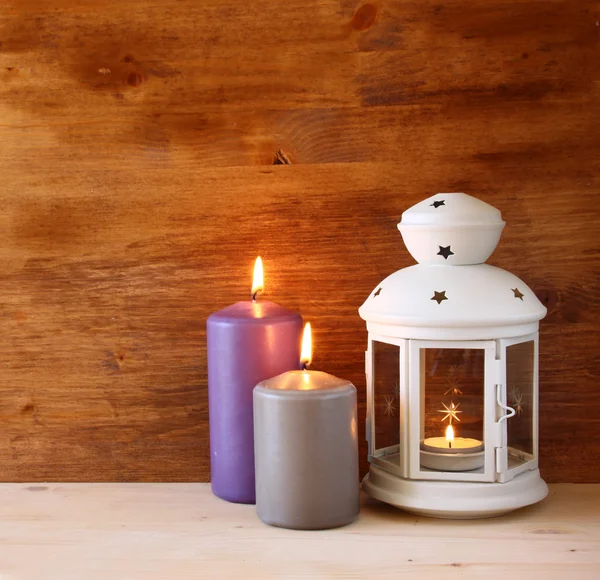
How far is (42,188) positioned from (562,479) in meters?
0.77

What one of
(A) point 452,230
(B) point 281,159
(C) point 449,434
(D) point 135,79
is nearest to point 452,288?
(A) point 452,230

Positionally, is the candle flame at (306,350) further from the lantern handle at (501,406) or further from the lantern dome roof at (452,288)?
the lantern handle at (501,406)

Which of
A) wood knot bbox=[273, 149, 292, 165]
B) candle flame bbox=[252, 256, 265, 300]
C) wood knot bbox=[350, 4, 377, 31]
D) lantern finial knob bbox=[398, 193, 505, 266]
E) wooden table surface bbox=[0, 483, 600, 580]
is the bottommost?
wooden table surface bbox=[0, 483, 600, 580]

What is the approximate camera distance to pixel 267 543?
87 cm

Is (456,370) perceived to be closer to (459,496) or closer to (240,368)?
(459,496)

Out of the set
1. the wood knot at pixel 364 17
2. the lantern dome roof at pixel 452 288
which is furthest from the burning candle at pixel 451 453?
the wood knot at pixel 364 17

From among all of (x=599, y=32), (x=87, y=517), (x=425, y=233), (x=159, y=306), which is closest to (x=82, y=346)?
(x=159, y=306)

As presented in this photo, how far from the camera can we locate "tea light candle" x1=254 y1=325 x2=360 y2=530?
88cm

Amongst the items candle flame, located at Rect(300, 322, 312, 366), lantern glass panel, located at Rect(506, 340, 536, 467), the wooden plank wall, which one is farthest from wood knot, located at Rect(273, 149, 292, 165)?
lantern glass panel, located at Rect(506, 340, 536, 467)

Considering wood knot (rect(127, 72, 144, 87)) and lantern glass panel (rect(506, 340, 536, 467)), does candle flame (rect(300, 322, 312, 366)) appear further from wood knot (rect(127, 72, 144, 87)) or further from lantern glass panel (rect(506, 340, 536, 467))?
wood knot (rect(127, 72, 144, 87))

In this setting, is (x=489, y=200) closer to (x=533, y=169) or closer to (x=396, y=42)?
(x=533, y=169)

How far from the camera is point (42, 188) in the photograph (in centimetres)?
109

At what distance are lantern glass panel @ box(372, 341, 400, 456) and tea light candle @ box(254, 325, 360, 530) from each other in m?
0.06

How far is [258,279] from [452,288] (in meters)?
0.26
